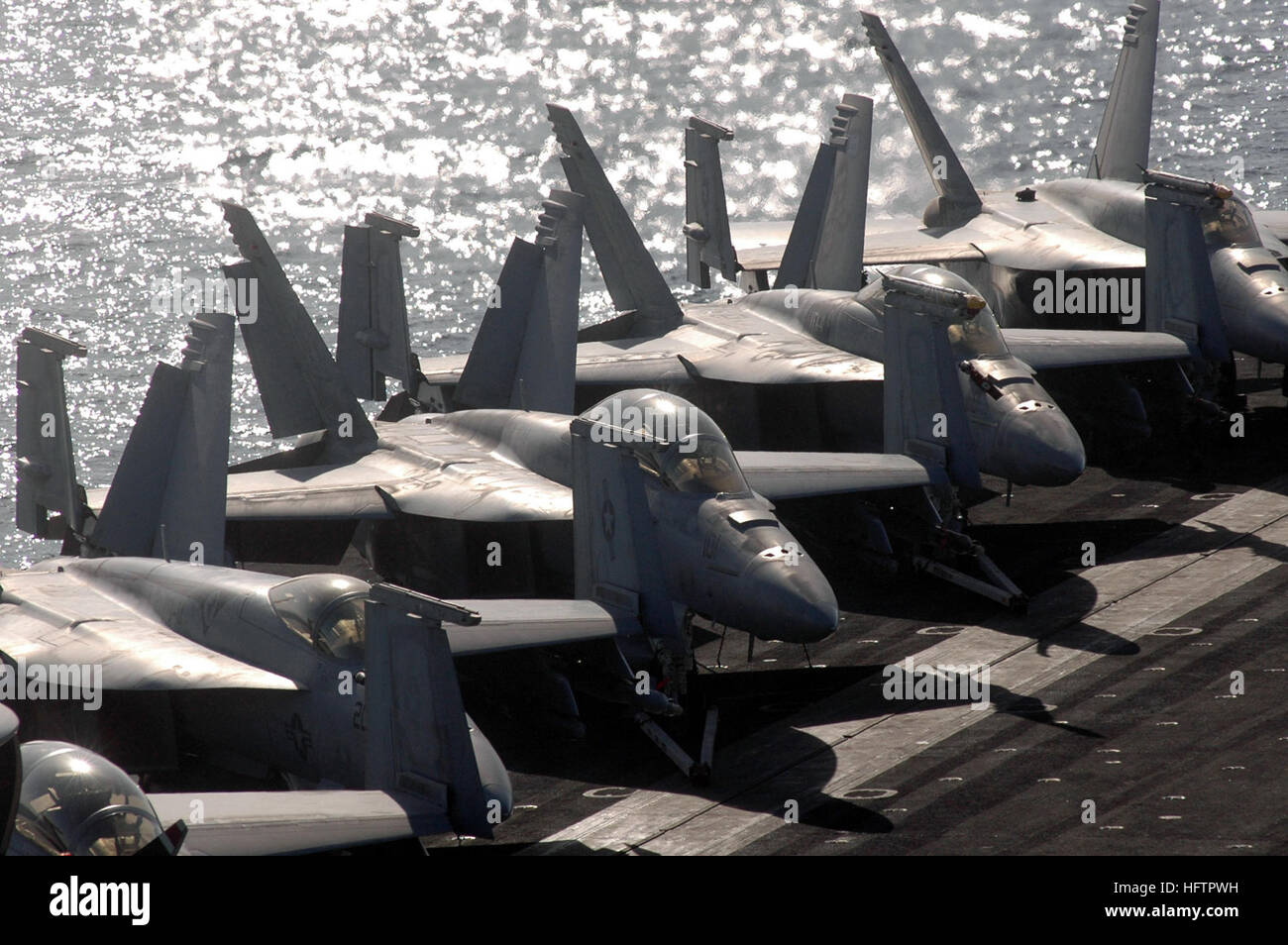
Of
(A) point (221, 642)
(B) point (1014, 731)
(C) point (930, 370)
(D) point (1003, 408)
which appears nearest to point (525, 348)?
(C) point (930, 370)

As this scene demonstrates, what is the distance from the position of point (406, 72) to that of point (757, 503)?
6742cm

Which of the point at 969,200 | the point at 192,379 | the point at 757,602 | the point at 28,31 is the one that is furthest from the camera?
the point at 28,31

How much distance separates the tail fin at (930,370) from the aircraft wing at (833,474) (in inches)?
18.4

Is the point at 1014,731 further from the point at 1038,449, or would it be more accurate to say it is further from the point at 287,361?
the point at 287,361

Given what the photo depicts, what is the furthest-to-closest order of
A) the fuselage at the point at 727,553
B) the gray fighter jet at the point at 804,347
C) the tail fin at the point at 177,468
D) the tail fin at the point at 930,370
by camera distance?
the gray fighter jet at the point at 804,347
the tail fin at the point at 930,370
the tail fin at the point at 177,468
the fuselage at the point at 727,553

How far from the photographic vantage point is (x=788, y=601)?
25.6 meters

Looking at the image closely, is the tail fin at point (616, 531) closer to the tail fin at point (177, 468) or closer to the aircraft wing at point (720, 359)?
the tail fin at point (177, 468)

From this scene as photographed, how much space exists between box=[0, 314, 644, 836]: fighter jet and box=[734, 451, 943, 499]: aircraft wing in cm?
601

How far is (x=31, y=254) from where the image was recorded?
6962 cm

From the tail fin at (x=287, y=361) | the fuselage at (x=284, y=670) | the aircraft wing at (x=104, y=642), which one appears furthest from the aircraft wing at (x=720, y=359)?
the fuselage at (x=284, y=670)

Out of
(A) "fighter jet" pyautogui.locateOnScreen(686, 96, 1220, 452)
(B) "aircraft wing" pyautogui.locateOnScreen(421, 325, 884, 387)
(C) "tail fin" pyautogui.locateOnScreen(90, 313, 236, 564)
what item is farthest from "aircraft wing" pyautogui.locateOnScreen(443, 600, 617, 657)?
(B) "aircraft wing" pyautogui.locateOnScreen(421, 325, 884, 387)

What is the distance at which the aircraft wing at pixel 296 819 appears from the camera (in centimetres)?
1986
